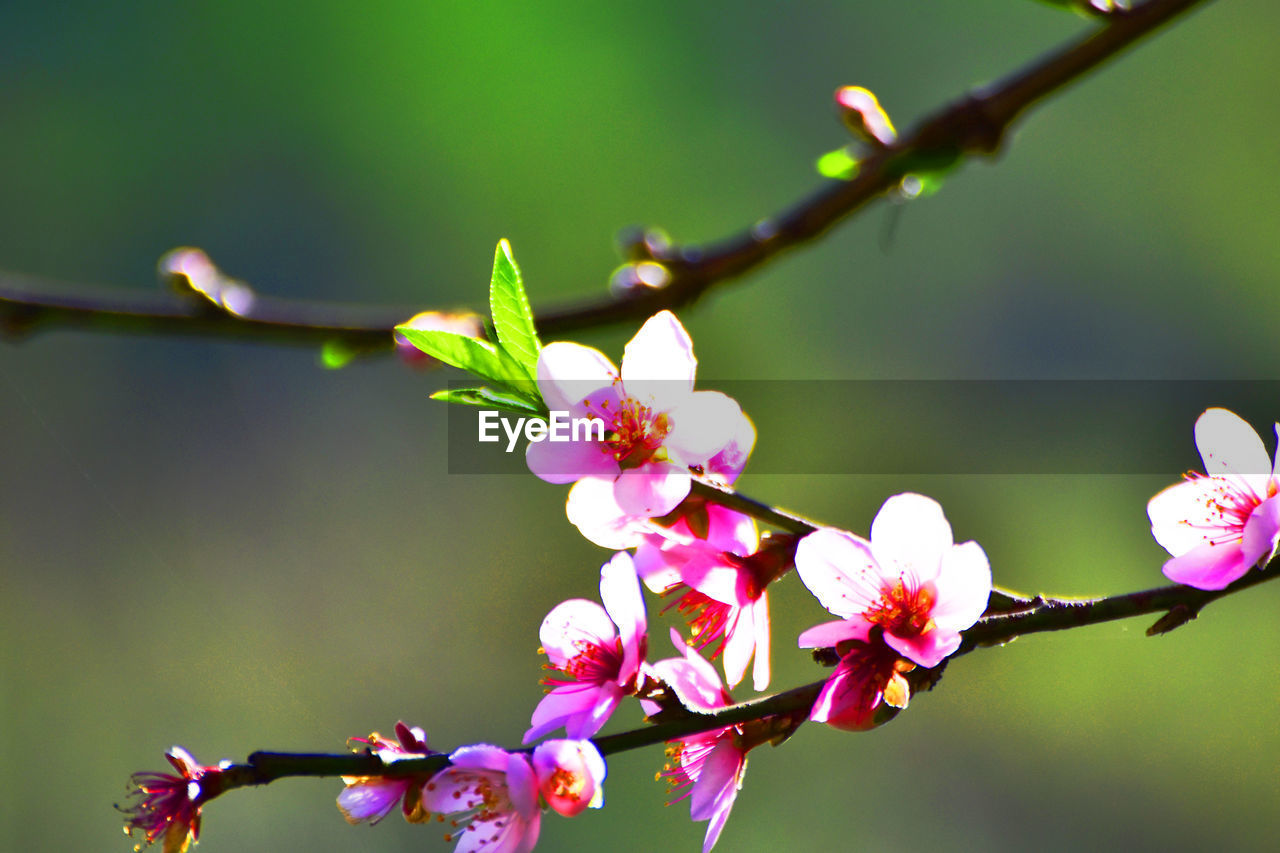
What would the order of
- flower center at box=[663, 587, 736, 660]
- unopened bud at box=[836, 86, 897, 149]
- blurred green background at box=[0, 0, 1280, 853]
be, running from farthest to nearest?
blurred green background at box=[0, 0, 1280, 853], unopened bud at box=[836, 86, 897, 149], flower center at box=[663, 587, 736, 660]

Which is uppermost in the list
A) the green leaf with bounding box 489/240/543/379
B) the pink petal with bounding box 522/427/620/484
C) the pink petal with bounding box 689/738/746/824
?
the green leaf with bounding box 489/240/543/379

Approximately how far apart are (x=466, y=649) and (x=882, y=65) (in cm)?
177

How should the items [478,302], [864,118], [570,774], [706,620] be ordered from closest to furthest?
[570,774] → [706,620] → [864,118] → [478,302]

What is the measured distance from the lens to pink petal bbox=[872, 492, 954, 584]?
34 centimetres

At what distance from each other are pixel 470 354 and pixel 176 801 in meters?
0.17

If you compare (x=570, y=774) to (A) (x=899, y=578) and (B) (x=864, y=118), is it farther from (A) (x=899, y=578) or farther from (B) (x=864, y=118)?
(B) (x=864, y=118)

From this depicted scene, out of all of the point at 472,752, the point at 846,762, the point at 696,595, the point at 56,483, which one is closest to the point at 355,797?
the point at 472,752

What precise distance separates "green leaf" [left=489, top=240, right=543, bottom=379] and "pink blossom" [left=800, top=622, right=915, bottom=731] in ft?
0.44

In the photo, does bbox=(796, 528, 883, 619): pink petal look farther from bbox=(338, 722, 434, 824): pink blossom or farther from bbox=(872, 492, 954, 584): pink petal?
bbox=(338, 722, 434, 824): pink blossom

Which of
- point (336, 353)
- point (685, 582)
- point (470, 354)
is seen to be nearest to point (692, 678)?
point (685, 582)

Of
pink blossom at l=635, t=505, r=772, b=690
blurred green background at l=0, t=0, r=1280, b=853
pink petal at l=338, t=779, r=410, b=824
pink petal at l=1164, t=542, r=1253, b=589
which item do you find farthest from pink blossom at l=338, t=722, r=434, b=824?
blurred green background at l=0, t=0, r=1280, b=853

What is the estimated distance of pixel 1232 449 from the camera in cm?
37

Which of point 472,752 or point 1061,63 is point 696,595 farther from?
point 1061,63

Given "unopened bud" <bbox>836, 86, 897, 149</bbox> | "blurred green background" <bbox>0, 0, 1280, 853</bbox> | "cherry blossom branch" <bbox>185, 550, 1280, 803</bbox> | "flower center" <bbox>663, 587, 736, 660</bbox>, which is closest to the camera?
"cherry blossom branch" <bbox>185, 550, 1280, 803</bbox>
